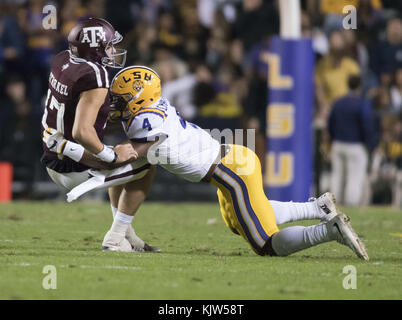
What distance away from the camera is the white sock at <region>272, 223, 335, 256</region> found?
5.47m

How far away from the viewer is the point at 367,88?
12.5 m

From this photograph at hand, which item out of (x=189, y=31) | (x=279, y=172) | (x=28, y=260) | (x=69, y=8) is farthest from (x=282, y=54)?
(x=28, y=260)

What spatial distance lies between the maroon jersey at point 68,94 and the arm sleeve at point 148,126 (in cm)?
25

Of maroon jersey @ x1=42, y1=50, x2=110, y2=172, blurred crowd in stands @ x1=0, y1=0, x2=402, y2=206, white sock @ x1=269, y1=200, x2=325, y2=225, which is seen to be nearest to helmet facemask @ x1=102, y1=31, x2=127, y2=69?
maroon jersey @ x1=42, y1=50, x2=110, y2=172

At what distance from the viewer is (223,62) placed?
12703 mm

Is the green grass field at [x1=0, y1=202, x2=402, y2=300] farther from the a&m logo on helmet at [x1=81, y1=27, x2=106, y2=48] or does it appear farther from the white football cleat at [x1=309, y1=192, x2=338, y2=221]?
the a&m logo on helmet at [x1=81, y1=27, x2=106, y2=48]

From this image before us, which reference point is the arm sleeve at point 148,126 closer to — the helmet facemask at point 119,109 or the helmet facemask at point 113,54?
the helmet facemask at point 119,109

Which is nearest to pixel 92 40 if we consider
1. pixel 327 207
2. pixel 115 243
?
pixel 115 243

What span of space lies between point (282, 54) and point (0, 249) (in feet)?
16.4

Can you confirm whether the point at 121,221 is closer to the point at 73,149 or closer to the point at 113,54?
the point at 73,149

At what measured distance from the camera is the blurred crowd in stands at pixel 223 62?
11.5m

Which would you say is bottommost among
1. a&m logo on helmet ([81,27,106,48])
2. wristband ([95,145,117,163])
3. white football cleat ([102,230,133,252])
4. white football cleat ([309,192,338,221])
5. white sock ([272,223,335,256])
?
white football cleat ([102,230,133,252])

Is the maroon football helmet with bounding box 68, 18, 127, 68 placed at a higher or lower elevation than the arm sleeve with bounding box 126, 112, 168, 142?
higher

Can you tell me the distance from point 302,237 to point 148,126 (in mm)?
1229
